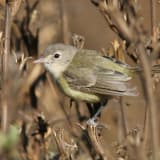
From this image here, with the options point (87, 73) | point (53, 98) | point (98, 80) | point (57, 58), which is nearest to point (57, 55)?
point (57, 58)

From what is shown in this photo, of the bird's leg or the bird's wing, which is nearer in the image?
the bird's leg

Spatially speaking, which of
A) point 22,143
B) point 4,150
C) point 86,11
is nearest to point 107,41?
point 86,11

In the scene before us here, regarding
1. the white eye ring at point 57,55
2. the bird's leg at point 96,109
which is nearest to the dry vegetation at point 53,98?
the bird's leg at point 96,109

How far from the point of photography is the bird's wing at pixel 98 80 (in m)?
4.56

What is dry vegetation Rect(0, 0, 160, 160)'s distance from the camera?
2.20m

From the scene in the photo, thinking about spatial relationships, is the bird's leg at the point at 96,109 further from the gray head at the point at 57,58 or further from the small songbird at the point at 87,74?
the gray head at the point at 57,58

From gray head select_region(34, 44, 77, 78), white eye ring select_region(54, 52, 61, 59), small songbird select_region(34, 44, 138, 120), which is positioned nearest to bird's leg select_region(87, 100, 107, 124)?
small songbird select_region(34, 44, 138, 120)

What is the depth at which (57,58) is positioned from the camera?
5234 mm

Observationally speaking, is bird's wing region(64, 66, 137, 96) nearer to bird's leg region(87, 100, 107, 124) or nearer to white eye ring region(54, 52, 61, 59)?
bird's leg region(87, 100, 107, 124)

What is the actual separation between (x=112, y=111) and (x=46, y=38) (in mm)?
1144

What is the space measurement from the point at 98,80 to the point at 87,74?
14 cm

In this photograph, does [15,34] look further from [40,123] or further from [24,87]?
[40,123]

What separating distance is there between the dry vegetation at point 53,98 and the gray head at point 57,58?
94mm

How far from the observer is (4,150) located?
6.68ft
